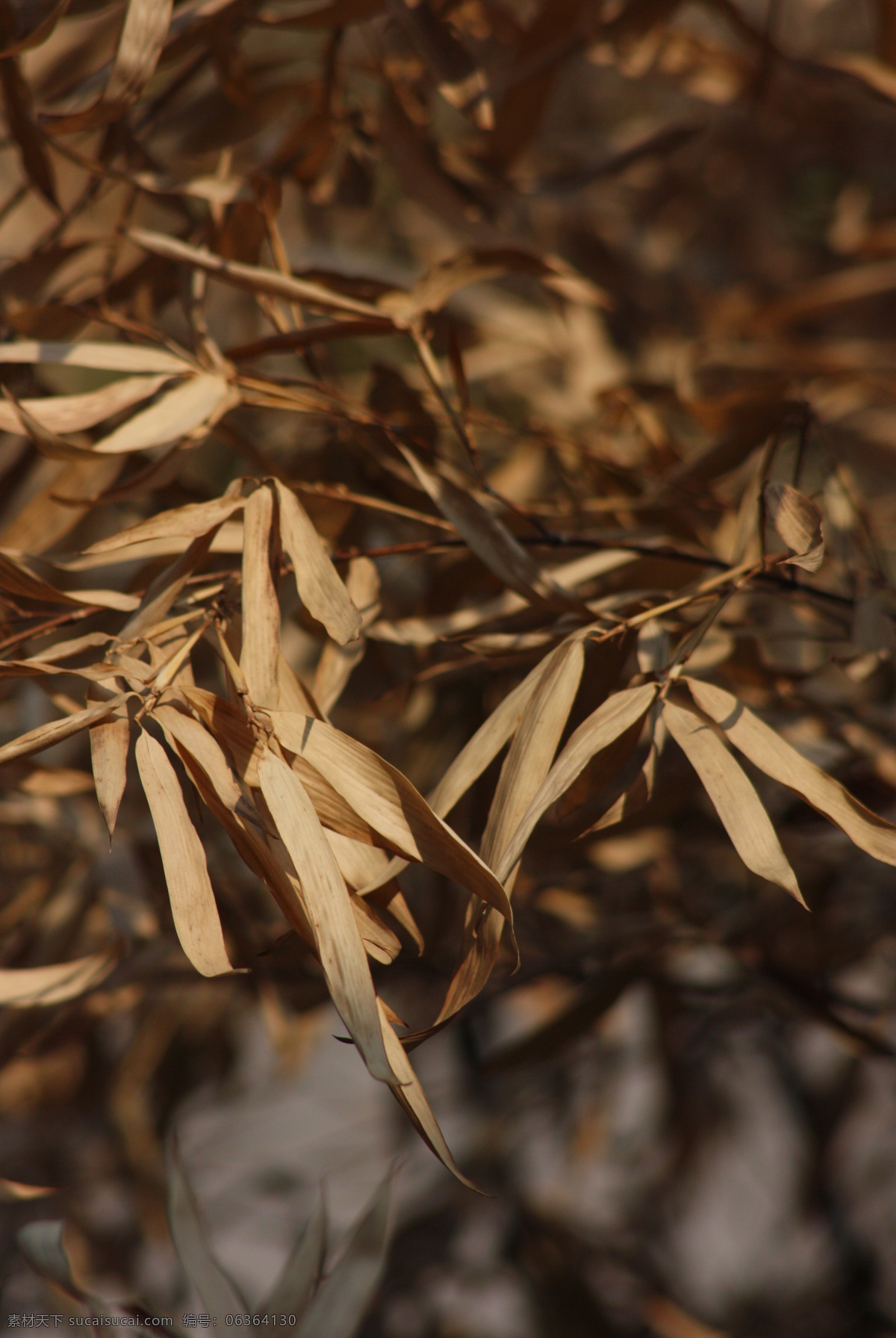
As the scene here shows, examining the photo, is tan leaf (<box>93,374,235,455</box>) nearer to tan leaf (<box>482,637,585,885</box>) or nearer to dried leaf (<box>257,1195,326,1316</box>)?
tan leaf (<box>482,637,585,885</box>)

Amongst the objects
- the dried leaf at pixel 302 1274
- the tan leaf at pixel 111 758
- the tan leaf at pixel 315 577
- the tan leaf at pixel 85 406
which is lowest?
the dried leaf at pixel 302 1274

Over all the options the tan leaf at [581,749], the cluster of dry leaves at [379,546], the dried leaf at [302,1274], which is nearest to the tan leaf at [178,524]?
the cluster of dry leaves at [379,546]

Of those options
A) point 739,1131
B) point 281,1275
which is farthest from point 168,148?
point 739,1131

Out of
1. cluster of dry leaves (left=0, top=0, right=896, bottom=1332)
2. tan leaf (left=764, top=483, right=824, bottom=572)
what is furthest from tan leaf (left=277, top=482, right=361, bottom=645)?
tan leaf (left=764, top=483, right=824, bottom=572)

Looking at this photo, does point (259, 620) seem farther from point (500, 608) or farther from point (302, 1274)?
point (302, 1274)

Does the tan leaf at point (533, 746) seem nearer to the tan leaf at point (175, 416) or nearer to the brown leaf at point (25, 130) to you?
the tan leaf at point (175, 416)

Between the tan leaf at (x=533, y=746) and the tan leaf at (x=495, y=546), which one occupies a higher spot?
the tan leaf at (x=495, y=546)
